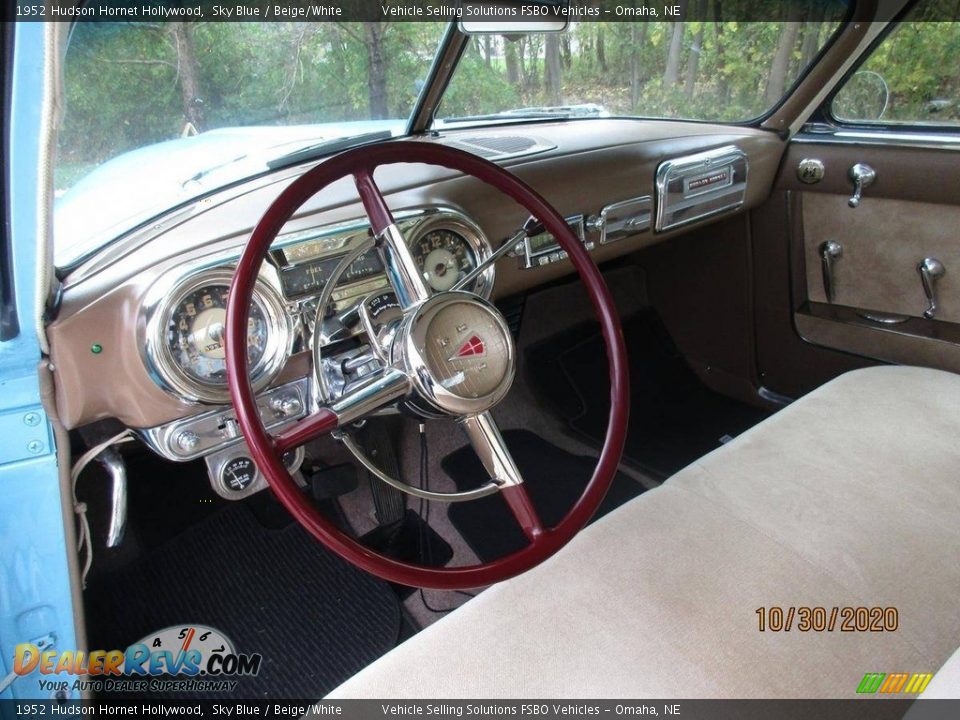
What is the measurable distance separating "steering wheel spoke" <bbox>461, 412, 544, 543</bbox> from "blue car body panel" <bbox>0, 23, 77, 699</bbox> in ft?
2.23

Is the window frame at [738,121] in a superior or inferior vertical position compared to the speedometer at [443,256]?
superior

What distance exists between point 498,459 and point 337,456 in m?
0.93

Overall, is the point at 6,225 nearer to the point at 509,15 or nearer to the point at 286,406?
the point at 286,406

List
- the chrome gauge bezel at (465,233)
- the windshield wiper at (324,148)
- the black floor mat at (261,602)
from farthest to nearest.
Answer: the black floor mat at (261,602)
the windshield wiper at (324,148)
the chrome gauge bezel at (465,233)

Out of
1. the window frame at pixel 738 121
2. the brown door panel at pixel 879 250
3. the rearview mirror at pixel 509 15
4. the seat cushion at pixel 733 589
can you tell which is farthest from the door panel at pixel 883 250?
the rearview mirror at pixel 509 15

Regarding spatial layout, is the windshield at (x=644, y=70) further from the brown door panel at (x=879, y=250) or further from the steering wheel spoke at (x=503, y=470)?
the steering wheel spoke at (x=503, y=470)

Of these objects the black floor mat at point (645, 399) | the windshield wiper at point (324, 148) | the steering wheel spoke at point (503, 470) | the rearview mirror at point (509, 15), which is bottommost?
the black floor mat at point (645, 399)

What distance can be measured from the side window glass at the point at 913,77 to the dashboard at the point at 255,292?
0.94 meters

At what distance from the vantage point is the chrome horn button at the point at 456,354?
1.13m

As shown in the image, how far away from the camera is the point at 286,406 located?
1.38 meters

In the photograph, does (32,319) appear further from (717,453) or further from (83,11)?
(717,453)

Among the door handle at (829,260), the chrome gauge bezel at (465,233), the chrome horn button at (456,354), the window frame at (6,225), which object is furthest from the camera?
the door handle at (829,260)

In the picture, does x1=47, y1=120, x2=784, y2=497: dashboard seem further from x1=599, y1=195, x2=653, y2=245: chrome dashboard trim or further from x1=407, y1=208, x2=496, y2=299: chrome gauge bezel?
x1=599, y1=195, x2=653, y2=245: chrome dashboard trim

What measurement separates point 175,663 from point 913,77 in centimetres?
243
